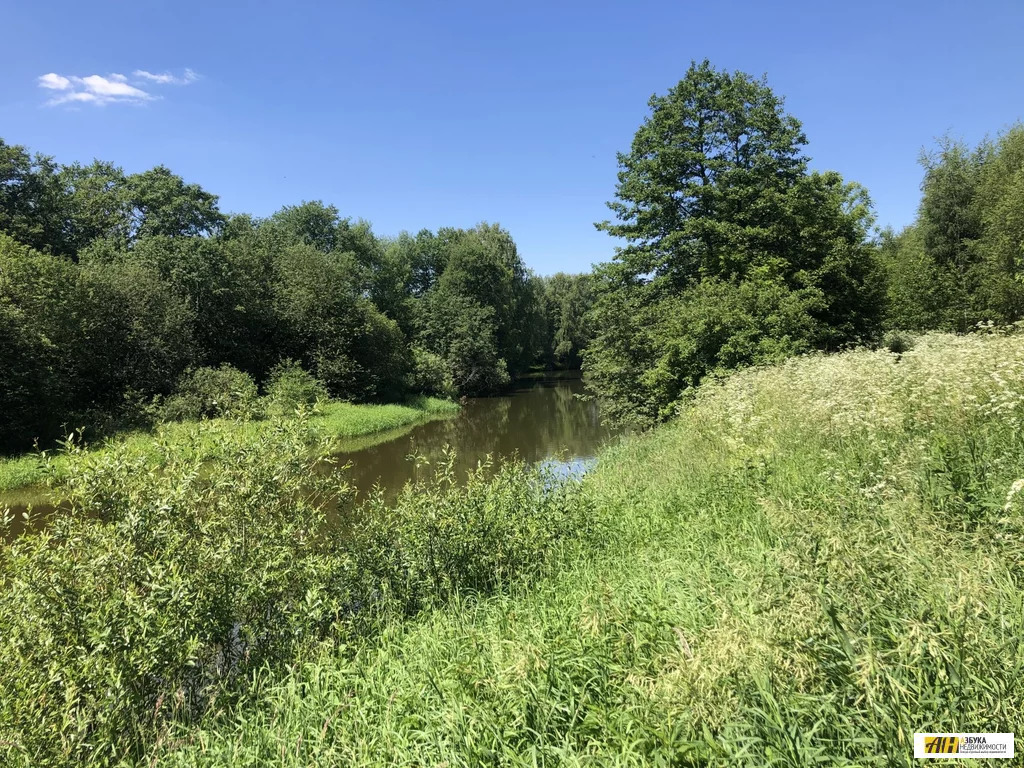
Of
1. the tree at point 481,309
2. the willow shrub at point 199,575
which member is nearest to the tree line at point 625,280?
the tree at point 481,309

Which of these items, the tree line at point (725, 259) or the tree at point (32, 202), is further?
the tree at point (32, 202)

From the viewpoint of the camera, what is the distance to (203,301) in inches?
1075

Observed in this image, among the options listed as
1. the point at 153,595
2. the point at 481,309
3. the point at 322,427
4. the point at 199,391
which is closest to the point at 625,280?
the point at 322,427

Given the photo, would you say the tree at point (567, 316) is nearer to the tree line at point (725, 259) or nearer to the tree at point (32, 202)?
the tree line at point (725, 259)

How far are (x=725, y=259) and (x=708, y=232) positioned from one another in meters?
1.41

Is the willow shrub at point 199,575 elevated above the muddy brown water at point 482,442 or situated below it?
above

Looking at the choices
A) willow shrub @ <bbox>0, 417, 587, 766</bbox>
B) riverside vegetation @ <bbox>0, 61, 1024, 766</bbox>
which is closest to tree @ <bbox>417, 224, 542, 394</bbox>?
riverside vegetation @ <bbox>0, 61, 1024, 766</bbox>

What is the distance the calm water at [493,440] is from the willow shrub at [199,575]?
18.6 ft

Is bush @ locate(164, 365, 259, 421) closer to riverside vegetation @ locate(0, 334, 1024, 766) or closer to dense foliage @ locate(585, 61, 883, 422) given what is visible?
dense foliage @ locate(585, 61, 883, 422)

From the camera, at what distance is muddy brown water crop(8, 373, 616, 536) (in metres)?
16.2

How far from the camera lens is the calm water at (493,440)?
17188mm

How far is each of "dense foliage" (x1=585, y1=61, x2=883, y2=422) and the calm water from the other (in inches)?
134

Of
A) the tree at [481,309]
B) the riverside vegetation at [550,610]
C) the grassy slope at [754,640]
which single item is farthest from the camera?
the tree at [481,309]

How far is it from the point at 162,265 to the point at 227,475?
88.2ft
